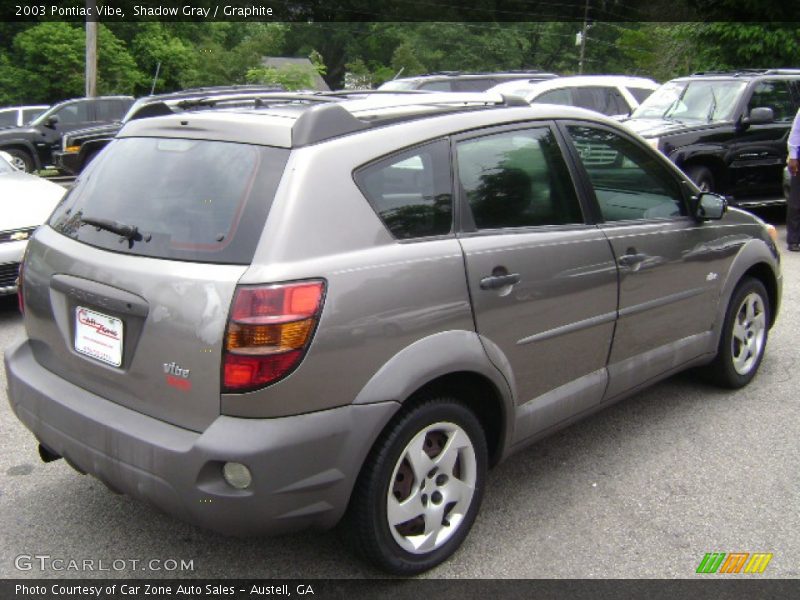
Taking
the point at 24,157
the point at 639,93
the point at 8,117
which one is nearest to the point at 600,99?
the point at 639,93

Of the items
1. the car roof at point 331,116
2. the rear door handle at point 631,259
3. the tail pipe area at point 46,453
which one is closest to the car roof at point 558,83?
the rear door handle at point 631,259

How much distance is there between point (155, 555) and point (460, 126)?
2095mm

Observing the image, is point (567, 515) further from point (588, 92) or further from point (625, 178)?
point (588, 92)

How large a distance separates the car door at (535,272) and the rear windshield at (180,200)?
2.72 feet

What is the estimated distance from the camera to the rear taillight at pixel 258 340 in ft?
8.24

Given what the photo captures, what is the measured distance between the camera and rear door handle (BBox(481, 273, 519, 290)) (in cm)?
307

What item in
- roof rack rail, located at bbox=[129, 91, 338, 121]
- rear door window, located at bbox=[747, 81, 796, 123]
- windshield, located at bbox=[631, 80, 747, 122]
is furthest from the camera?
rear door window, located at bbox=[747, 81, 796, 123]

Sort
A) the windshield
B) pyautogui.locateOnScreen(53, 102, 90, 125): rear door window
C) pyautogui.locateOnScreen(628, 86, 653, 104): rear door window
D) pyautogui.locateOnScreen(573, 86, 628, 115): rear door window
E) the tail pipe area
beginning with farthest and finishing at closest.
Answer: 1. pyautogui.locateOnScreen(53, 102, 90, 125): rear door window
2. pyautogui.locateOnScreen(628, 86, 653, 104): rear door window
3. pyautogui.locateOnScreen(573, 86, 628, 115): rear door window
4. the windshield
5. the tail pipe area

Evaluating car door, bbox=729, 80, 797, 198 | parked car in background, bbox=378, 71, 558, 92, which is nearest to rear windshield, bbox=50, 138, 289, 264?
car door, bbox=729, 80, 797, 198

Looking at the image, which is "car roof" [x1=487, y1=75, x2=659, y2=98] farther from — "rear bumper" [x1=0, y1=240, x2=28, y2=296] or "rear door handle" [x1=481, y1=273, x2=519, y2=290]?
"rear door handle" [x1=481, y1=273, x2=519, y2=290]

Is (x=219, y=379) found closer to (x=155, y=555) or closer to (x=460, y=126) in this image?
(x=155, y=555)

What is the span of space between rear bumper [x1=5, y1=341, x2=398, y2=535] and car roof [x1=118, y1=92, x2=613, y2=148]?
0.97 metres

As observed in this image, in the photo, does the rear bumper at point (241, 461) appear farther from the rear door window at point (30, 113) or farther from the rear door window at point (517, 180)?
the rear door window at point (30, 113)

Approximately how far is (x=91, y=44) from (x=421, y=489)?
22.4 metres
